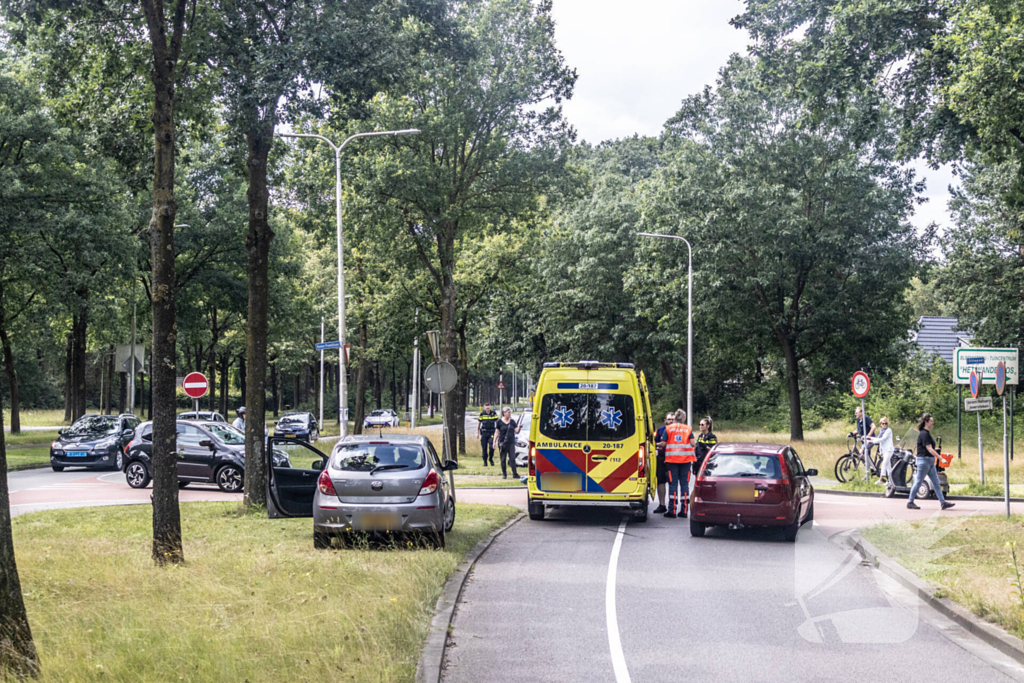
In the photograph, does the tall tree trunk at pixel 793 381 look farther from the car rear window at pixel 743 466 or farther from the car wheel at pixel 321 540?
the car wheel at pixel 321 540

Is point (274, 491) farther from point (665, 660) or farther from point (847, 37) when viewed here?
point (847, 37)

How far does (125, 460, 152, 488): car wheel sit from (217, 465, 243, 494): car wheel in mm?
1962

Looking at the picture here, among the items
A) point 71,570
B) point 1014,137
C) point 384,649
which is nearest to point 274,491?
point 71,570

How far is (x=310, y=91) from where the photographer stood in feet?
48.1

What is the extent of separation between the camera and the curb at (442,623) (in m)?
6.75

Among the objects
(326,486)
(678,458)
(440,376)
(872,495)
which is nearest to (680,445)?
(678,458)

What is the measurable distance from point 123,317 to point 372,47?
34.5 meters

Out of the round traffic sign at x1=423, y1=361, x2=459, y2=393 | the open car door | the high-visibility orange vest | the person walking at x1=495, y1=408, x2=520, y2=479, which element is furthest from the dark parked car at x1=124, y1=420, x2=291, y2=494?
the high-visibility orange vest

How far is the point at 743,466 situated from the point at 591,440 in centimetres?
250

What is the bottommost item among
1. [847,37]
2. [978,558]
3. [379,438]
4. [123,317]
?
[978,558]

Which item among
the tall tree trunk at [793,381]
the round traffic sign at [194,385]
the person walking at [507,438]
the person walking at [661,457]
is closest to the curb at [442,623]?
the person walking at [661,457]

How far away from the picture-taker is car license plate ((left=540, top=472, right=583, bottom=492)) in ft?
52.0

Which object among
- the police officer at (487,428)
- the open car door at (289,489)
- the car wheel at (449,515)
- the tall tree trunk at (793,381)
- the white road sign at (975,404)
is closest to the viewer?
the car wheel at (449,515)

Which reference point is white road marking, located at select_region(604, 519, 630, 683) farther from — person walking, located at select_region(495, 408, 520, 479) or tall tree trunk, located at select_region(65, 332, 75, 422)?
tall tree trunk, located at select_region(65, 332, 75, 422)
